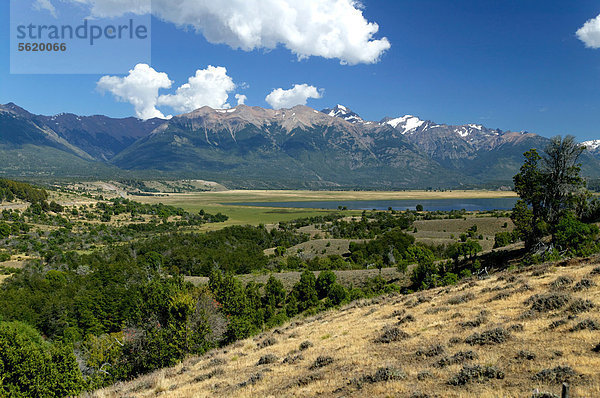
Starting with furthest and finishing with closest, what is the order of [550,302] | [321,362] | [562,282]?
[562,282], [550,302], [321,362]

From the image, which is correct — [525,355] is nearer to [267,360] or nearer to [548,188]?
[267,360]

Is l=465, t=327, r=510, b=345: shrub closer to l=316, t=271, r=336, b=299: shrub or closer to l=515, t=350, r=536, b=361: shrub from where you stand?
l=515, t=350, r=536, b=361: shrub

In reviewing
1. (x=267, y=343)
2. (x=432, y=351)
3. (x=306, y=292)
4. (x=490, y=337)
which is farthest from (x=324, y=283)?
(x=490, y=337)

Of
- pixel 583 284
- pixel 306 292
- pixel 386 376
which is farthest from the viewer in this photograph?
pixel 306 292

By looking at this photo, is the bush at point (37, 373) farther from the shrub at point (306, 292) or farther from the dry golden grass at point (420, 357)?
the shrub at point (306, 292)

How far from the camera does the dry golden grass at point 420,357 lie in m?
10.7

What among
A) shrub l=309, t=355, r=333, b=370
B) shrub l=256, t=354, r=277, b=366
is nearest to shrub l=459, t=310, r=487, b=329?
shrub l=309, t=355, r=333, b=370

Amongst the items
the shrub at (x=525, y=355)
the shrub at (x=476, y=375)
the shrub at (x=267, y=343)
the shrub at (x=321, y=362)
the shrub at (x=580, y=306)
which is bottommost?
the shrub at (x=267, y=343)

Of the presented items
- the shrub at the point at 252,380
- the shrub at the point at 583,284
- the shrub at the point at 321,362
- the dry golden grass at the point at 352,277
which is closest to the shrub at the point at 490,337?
the shrub at the point at 321,362

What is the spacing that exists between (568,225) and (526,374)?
109 feet

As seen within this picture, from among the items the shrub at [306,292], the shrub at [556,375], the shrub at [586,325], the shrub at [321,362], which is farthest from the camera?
the shrub at [306,292]

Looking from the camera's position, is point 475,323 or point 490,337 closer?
point 490,337

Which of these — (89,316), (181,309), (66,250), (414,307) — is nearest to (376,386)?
Answer: (414,307)

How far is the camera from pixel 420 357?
→ 14016 millimetres
